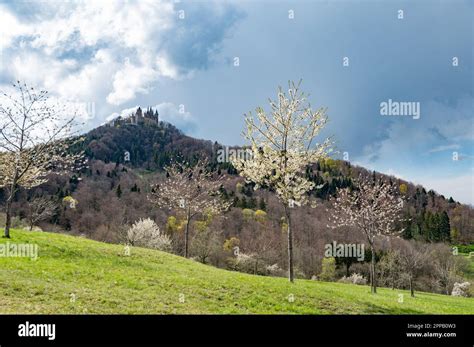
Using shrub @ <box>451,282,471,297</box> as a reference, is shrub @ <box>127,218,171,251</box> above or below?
above

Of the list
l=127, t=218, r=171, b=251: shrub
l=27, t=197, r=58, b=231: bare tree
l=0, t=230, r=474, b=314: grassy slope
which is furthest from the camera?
l=127, t=218, r=171, b=251: shrub

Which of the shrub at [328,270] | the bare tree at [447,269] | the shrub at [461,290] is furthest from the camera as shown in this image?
the shrub at [328,270]

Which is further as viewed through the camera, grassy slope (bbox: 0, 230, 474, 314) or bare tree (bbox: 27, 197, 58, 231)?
bare tree (bbox: 27, 197, 58, 231)

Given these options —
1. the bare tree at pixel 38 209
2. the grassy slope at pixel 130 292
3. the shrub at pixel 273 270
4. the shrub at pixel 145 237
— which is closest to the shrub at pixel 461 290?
the shrub at pixel 273 270

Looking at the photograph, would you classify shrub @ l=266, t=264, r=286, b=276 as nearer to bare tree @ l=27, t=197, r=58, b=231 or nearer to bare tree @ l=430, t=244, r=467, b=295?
bare tree @ l=430, t=244, r=467, b=295

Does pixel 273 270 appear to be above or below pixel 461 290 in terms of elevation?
above

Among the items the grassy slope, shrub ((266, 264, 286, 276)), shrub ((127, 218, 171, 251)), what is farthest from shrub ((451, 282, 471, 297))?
the grassy slope

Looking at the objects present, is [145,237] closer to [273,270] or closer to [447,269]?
[273,270]

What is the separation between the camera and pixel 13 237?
94.2ft

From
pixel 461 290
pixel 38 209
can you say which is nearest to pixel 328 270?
pixel 461 290

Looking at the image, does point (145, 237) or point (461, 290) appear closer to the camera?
point (145, 237)

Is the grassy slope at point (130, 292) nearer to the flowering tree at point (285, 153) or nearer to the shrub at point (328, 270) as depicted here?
the flowering tree at point (285, 153)

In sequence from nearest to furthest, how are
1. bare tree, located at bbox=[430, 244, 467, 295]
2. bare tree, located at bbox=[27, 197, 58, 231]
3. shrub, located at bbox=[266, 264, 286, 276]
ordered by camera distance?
bare tree, located at bbox=[27, 197, 58, 231], bare tree, located at bbox=[430, 244, 467, 295], shrub, located at bbox=[266, 264, 286, 276]
